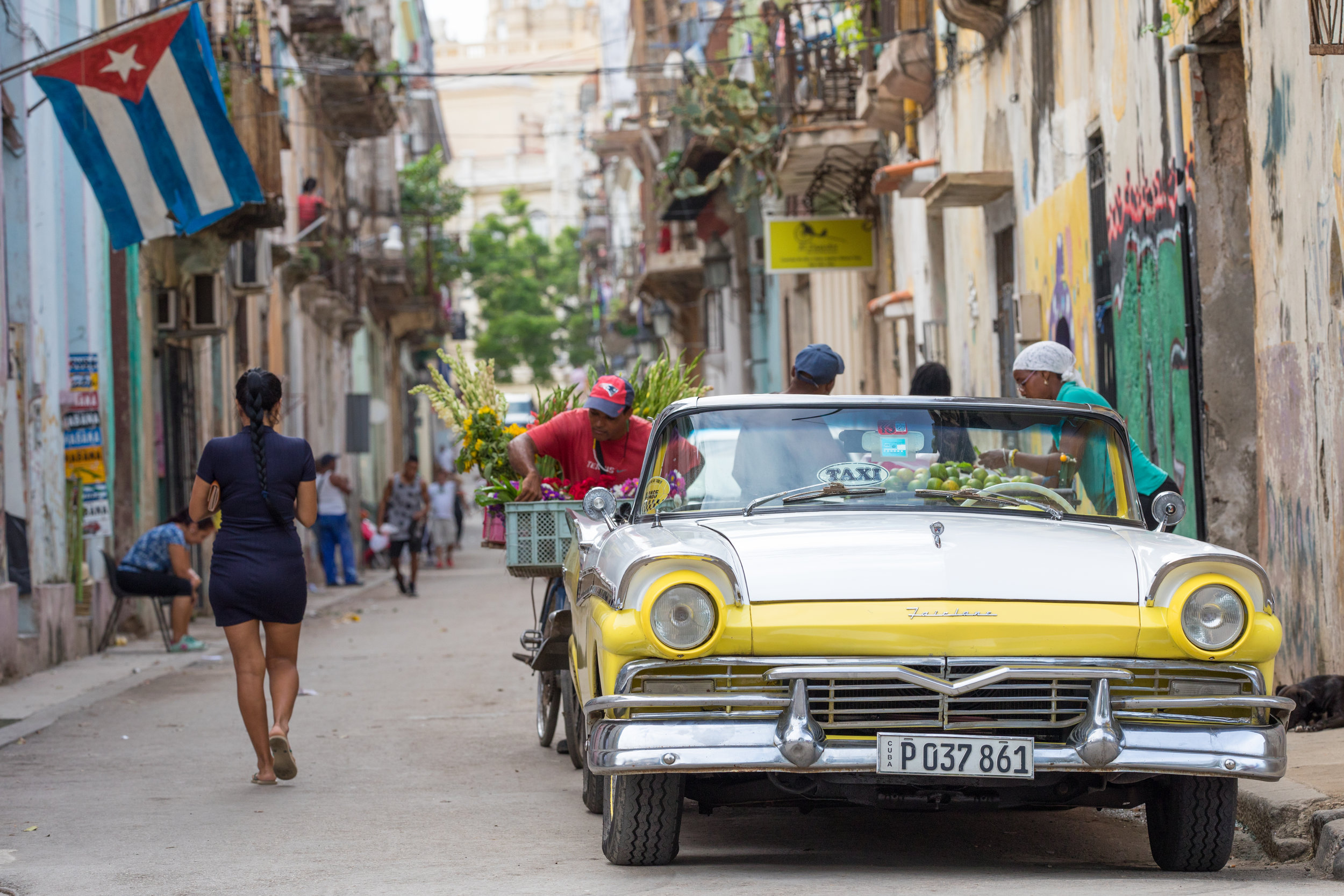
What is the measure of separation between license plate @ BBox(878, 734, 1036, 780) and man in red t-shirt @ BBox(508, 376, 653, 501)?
3292 mm

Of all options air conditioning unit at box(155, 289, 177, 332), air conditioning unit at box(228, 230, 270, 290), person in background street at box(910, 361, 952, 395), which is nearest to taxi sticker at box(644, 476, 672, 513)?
person in background street at box(910, 361, 952, 395)

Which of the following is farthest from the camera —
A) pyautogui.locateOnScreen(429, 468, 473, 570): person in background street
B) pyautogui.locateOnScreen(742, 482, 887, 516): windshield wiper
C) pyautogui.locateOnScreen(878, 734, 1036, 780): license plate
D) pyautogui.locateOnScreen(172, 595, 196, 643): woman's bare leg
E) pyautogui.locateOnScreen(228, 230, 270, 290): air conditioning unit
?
pyautogui.locateOnScreen(429, 468, 473, 570): person in background street

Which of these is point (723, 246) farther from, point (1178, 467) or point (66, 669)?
point (1178, 467)

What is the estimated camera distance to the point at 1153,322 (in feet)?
36.0

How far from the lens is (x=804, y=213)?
2708 cm

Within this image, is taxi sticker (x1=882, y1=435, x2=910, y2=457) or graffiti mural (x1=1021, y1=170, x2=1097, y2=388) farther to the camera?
graffiti mural (x1=1021, y1=170, x2=1097, y2=388)

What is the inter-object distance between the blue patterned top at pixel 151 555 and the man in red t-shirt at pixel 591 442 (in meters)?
7.53

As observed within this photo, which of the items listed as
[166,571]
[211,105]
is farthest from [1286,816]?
[166,571]

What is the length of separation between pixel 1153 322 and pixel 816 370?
2862mm

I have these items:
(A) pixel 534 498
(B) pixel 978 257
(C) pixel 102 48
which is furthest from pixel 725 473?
(B) pixel 978 257

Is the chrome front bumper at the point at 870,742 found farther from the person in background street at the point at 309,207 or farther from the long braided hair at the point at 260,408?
the person in background street at the point at 309,207

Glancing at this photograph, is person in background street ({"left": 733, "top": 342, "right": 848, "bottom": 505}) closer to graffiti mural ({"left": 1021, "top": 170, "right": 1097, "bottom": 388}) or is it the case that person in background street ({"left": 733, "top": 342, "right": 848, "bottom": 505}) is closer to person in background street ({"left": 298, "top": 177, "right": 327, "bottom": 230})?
graffiti mural ({"left": 1021, "top": 170, "right": 1097, "bottom": 388})

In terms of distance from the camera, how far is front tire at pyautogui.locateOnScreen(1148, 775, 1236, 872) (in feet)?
18.1

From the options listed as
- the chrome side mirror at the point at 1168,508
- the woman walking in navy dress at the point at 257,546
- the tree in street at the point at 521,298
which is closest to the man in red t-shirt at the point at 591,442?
the woman walking in navy dress at the point at 257,546
